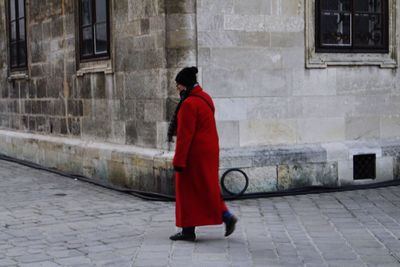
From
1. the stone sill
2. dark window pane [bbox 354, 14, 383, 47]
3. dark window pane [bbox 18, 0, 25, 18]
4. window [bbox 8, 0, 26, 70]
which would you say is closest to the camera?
dark window pane [bbox 354, 14, 383, 47]

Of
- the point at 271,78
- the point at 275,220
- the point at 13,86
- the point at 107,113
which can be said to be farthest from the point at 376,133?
the point at 13,86

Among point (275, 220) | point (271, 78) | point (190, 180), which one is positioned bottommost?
point (275, 220)

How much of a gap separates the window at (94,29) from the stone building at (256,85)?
0.06 feet

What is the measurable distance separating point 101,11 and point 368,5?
418cm

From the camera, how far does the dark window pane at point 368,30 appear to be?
1084 cm

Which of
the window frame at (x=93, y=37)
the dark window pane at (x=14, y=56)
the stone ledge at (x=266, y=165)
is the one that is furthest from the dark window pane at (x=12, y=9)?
the stone ledge at (x=266, y=165)

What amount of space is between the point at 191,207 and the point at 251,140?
301cm

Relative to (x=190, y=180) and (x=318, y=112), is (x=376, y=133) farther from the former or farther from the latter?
(x=190, y=180)

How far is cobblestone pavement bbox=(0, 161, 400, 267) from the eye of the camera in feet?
21.4

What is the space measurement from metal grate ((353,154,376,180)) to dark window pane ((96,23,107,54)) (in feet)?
14.2

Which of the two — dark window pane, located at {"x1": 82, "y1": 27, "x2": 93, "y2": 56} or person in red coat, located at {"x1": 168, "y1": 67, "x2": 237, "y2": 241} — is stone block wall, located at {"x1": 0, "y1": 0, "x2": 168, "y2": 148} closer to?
dark window pane, located at {"x1": 82, "y1": 27, "x2": 93, "y2": 56}

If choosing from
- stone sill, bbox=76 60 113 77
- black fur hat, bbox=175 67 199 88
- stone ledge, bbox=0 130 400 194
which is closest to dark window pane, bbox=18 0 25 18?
stone sill, bbox=76 60 113 77

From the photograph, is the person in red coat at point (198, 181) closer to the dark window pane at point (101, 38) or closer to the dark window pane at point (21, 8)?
the dark window pane at point (101, 38)

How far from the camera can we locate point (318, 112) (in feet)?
34.3
